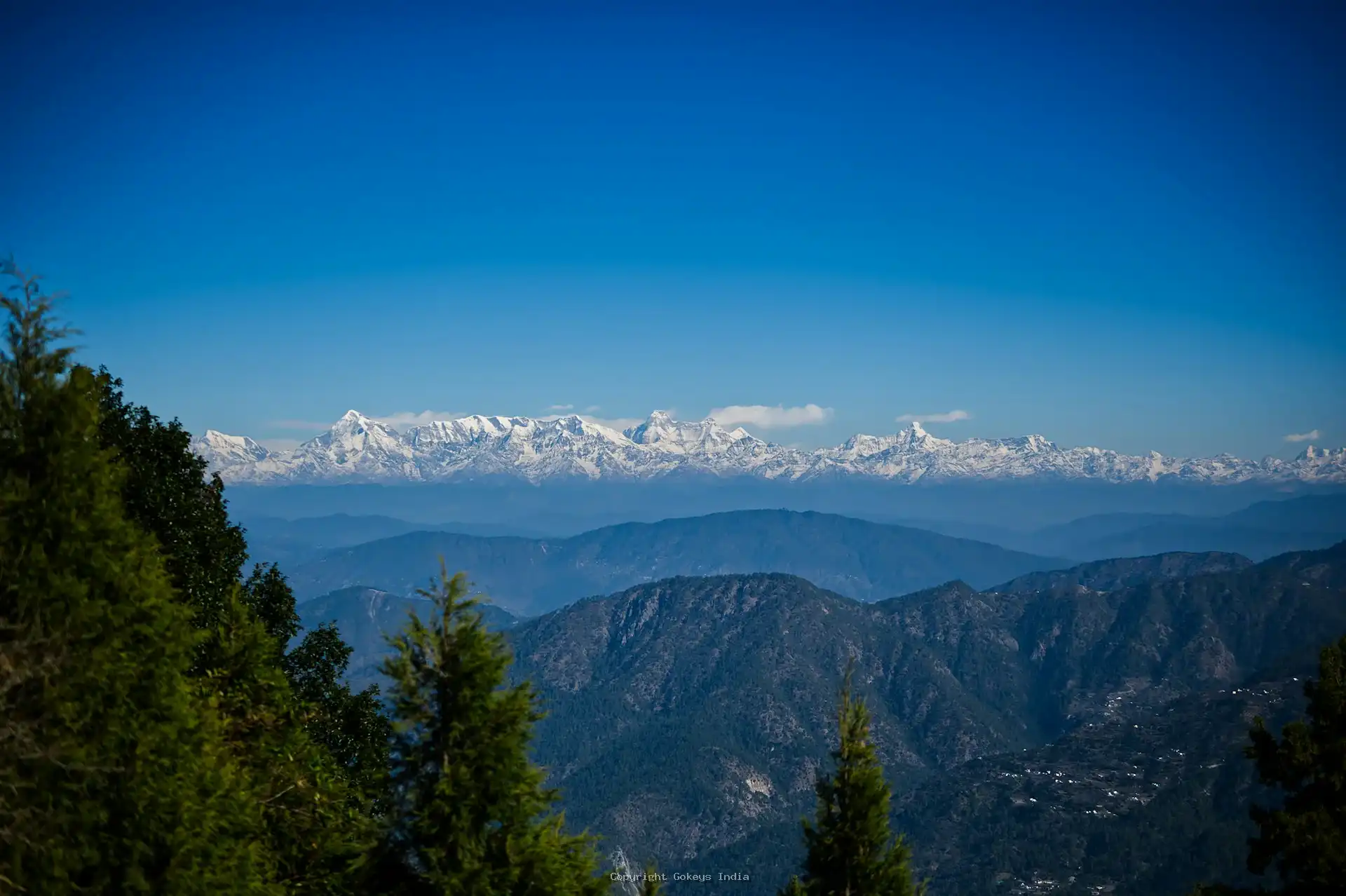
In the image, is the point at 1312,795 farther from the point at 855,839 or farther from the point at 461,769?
the point at 461,769

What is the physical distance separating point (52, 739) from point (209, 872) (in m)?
3.46

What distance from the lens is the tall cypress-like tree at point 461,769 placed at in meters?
14.5

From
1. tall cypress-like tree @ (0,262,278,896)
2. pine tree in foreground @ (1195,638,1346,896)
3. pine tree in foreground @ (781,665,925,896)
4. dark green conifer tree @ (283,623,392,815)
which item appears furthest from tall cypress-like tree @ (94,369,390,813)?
pine tree in foreground @ (1195,638,1346,896)

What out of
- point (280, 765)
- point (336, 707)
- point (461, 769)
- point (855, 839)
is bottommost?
point (336, 707)

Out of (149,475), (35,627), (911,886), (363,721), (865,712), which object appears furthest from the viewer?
(363,721)

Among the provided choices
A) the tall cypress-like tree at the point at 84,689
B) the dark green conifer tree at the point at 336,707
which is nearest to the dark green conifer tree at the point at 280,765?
the tall cypress-like tree at the point at 84,689

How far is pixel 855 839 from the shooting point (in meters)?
21.0

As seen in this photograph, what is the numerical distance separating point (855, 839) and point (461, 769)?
10650mm

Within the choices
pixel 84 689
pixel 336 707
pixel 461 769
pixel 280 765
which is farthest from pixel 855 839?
pixel 336 707

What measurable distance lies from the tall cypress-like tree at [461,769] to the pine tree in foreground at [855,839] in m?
8.27

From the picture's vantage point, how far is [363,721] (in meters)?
37.2

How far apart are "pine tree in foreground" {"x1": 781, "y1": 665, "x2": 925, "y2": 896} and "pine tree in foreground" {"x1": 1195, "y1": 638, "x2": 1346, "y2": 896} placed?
33.2ft

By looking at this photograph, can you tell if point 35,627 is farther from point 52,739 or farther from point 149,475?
point 149,475

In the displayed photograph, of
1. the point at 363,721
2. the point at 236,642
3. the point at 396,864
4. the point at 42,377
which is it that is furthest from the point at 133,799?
the point at 363,721
